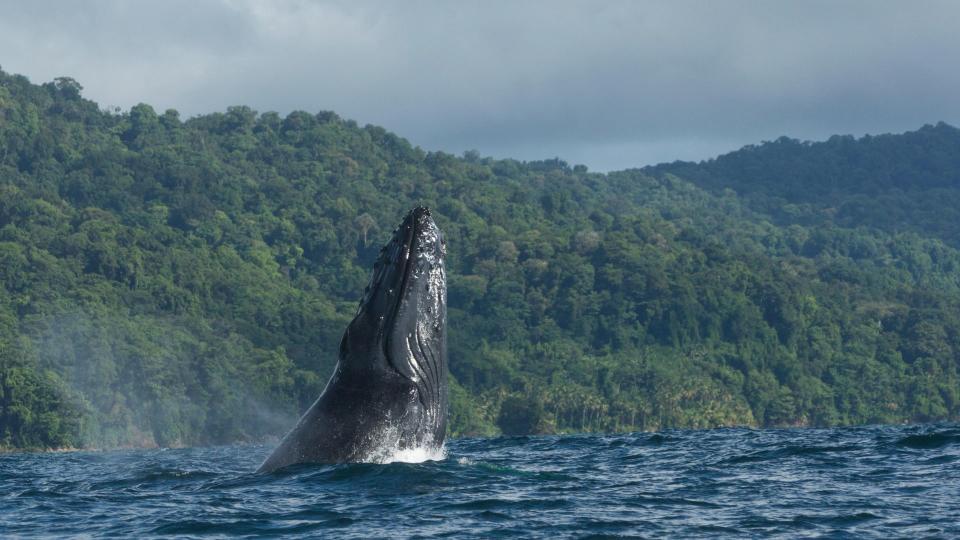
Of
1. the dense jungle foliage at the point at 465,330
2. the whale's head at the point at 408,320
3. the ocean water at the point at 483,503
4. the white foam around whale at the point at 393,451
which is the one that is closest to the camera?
the ocean water at the point at 483,503

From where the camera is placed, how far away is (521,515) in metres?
16.8

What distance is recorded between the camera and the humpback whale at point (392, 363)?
16.5 metres

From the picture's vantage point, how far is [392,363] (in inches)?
655

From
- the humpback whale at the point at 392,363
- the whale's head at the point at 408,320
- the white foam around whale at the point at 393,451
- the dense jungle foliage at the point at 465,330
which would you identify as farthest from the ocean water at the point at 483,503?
the dense jungle foliage at the point at 465,330

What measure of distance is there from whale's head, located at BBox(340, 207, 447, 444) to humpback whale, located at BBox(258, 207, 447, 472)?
0.01 metres

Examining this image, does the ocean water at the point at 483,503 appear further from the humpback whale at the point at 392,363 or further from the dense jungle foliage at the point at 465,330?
the dense jungle foliage at the point at 465,330

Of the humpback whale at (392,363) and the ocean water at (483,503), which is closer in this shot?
the ocean water at (483,503)

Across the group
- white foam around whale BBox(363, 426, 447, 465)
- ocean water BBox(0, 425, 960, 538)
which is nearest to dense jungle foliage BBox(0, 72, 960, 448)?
ocean water BBox(0, 425, 960, 538)

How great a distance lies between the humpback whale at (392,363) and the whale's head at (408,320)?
11 millimetres

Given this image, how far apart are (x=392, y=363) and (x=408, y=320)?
52 cm

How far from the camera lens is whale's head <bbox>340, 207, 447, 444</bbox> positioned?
54.1ft

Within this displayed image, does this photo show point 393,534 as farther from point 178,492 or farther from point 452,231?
point 452,231

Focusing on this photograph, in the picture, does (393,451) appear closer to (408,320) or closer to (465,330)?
(408,320)

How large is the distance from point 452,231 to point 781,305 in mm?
46258
